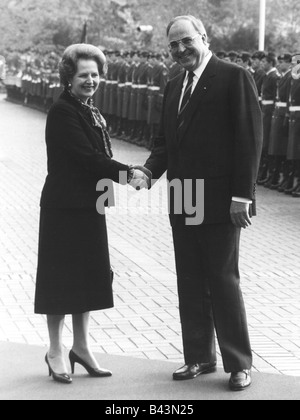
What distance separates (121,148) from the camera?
929 inches

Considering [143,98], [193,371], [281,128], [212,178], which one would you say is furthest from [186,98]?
[143,98]

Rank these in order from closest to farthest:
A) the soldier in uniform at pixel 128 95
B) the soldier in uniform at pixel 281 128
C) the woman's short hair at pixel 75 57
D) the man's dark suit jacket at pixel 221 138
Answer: the man's dark suit jacket at pixel 221 138 → the woman's short hair at pixel 75 57 → the soldier in uniform at pixel 281 128 → the soldier in uniform at pixel 128 95

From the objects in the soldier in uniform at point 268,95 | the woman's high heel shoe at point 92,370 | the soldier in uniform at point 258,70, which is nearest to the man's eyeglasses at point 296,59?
the soldier in uniform at point 268,95

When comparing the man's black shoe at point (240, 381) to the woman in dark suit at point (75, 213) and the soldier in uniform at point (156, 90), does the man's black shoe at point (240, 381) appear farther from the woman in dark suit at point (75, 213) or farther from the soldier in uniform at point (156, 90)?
the soldier in uniform at point (156, 90)

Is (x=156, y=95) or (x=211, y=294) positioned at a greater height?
(x=156, y=95)

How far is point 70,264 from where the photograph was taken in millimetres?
6477

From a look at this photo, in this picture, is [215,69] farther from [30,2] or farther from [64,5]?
[30,2]

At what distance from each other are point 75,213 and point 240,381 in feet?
3.93

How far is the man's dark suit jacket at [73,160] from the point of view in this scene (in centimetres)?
634

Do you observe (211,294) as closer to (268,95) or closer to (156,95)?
(268,95)

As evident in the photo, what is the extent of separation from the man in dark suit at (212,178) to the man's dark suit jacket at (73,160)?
40cm

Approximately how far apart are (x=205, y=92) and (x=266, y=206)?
859 centimetres

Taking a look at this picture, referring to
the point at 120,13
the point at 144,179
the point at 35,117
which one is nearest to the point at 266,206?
the point at 144,179

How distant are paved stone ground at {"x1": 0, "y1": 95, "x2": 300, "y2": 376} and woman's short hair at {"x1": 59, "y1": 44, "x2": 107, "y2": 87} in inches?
66.9
